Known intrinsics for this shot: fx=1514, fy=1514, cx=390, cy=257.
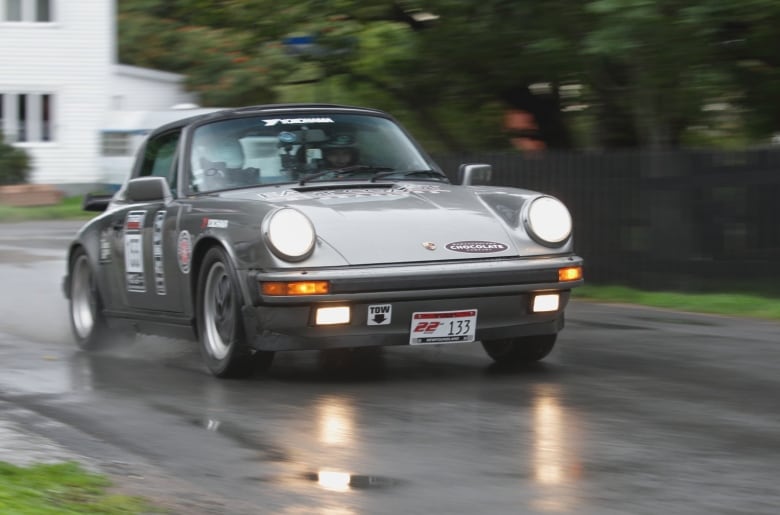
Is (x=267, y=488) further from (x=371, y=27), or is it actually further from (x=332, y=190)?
(x=371, y=27)

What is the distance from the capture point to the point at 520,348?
837 cm

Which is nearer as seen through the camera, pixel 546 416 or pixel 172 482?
pixel 172 482

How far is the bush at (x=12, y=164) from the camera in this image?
1331 inches

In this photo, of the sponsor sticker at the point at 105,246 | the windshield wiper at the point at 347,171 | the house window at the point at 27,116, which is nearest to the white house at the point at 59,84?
the house window at the point at 27,116

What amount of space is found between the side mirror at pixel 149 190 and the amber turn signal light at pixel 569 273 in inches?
94.1

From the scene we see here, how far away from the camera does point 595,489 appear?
5098 mm

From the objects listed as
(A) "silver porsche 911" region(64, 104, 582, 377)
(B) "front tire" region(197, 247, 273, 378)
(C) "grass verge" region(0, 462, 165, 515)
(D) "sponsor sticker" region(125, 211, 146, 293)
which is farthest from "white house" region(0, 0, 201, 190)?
(C) "grass verge" region(0, 462, 165, 515)

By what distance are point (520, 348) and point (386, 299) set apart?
3.98 ft

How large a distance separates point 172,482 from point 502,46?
10.9 m

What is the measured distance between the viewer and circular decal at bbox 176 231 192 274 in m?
8.24

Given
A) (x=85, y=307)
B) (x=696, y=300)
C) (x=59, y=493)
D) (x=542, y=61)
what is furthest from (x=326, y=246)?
(x=542, y=61)

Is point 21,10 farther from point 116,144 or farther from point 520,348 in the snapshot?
point 520,348

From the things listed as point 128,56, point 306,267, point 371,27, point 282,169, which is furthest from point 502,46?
point 128,56

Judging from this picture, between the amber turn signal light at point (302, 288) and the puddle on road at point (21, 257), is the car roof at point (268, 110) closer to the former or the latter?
the amber turn signal light at point (302, 288)
